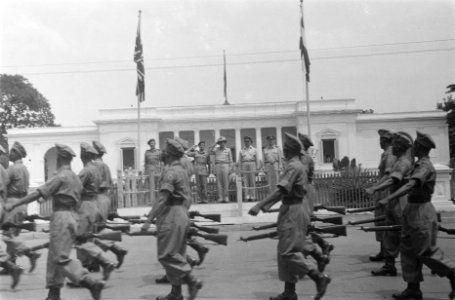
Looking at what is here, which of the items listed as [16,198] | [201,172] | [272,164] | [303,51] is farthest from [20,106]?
[16,198]

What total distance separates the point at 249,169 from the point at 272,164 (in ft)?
2.30

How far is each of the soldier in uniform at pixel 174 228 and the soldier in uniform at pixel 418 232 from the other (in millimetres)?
2387

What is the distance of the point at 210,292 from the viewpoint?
21.5ft

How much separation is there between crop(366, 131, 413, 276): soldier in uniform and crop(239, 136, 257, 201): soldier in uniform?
24.6 ft

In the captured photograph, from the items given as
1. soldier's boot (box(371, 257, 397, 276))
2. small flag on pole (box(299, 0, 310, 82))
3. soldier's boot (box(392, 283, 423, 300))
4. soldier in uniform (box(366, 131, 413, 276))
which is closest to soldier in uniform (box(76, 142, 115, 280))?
soldier's boot (box(392, 283, 423, 300))

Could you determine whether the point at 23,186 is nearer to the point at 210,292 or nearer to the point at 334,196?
the point at 210,292

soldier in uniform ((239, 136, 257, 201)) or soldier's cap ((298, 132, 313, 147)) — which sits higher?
soldier's cap ((298, 132, 313, 147))

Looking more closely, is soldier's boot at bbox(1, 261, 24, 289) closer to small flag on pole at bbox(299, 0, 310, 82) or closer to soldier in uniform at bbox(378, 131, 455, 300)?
soldier in uniform at bbox(378, 131, 455, 300)

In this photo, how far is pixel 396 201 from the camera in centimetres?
745

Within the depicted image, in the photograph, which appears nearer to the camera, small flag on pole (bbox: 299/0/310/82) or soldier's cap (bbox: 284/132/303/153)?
soldier's cap (bbox: 284/132/303/153)

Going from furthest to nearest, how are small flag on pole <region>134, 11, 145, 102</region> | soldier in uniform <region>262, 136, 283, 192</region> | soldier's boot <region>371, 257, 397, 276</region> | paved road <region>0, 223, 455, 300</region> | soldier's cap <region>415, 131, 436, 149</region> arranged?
small flag on pole <region>134, 11, 145, 102</region> < soldier in uniform <region>262, 136, 283, 192</region> < soldier's boot <region>371, 257, 397, 276</region> < paved road <region>0, 223, 455, 300</region> < soldier's cap <region>415, 131, 436, 149</region>

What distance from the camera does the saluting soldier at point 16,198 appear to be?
7.54m

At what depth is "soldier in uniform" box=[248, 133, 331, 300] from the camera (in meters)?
5.73

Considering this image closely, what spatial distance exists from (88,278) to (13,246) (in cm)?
257
